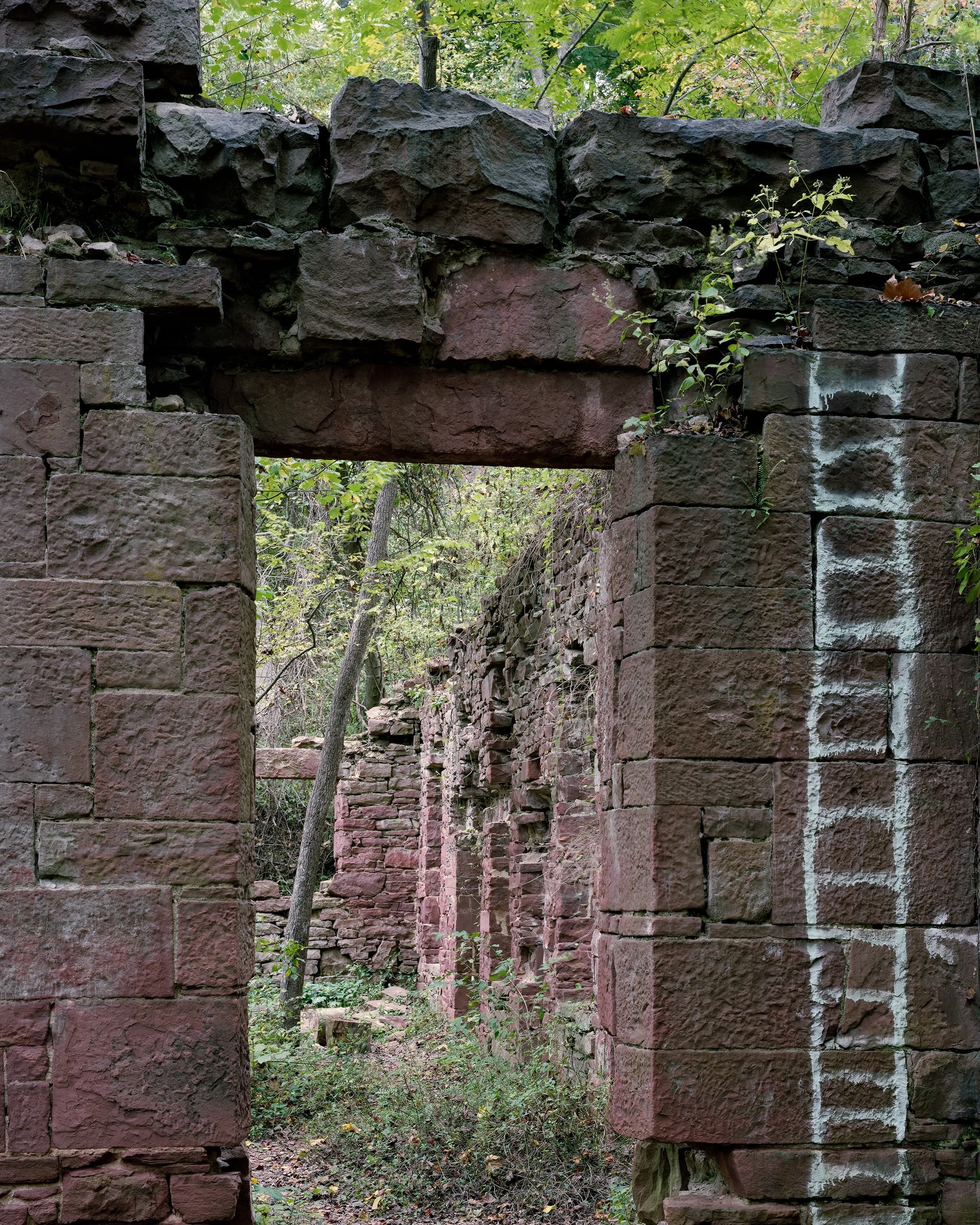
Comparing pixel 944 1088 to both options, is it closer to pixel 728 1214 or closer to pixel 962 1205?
pixel 962 1205

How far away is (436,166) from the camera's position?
4176 millimetres

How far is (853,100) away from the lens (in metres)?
4.53

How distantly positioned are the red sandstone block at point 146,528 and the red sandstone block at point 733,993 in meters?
1.85

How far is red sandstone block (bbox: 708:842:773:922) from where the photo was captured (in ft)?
12.6

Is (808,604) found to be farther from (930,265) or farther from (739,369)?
(930,265)

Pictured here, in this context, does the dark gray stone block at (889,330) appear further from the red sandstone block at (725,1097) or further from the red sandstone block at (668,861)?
the red sandstone block at (725,1097)

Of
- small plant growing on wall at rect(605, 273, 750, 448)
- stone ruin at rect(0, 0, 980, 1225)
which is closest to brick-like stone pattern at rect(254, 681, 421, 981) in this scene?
stone ruin at rect(0, 0, 980, 1225)

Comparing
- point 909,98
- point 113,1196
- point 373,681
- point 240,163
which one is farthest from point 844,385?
point 373,681

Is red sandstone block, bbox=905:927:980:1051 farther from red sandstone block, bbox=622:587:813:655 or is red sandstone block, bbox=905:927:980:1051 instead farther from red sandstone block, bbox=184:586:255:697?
red sandstone block, bbox=184:586:255:697

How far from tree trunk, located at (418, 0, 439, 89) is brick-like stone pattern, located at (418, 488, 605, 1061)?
4037mm

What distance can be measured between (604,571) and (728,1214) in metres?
2.21

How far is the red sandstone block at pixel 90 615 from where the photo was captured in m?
3.66

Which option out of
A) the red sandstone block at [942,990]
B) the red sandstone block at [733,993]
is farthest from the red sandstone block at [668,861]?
the red sandstone block at [942,990]

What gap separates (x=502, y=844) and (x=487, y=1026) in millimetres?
1409
